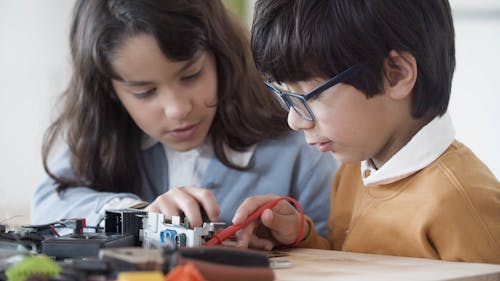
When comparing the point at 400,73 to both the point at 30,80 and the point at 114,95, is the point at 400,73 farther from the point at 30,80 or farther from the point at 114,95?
the point at 30,80

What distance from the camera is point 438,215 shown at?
36.8 inches

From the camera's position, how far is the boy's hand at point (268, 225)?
1.00 metres

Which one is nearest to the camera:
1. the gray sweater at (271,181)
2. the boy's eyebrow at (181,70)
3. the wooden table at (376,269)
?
the wooden table at (376,269)

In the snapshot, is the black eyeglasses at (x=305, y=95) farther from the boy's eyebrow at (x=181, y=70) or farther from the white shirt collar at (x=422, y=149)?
the boy's eyebrow at (x=181, y=70)

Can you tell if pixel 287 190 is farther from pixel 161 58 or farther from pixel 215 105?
pixel 161 58

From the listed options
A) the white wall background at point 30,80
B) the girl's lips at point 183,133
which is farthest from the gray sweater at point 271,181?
the white wall background at point 30,80

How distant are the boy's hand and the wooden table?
118 millimetres

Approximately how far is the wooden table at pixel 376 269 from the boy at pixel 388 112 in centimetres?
11

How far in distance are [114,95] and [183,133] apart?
187 mm

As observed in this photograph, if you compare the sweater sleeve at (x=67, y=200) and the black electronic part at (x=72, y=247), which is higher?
the black electronic part at (x=72, y=247)

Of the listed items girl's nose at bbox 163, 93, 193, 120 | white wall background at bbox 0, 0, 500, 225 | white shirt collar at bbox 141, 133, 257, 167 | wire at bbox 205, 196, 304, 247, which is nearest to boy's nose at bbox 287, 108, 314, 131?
wire at bbox 205, 196, 304, 247

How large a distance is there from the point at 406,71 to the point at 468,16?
1275 mm

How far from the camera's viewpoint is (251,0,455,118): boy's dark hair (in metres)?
0.96

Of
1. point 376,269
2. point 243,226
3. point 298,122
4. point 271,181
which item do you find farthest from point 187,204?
point 271,181
